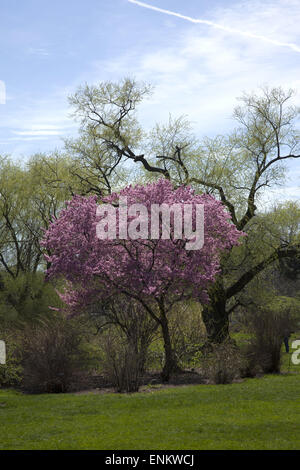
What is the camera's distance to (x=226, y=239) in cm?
1567

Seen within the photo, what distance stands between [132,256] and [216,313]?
6998 mm

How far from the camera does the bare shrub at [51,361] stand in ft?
44.4

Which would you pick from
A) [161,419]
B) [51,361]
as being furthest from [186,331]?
[161,419]

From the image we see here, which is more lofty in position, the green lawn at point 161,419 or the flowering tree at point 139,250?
the flowering tree at point 139,250

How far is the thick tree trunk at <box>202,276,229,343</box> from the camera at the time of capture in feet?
59.7

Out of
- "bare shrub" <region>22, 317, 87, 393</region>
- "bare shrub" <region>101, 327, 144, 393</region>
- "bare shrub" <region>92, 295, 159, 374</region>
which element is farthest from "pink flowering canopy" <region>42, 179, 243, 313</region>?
"bare shrub" <region>101, 327, 144, 393</region>

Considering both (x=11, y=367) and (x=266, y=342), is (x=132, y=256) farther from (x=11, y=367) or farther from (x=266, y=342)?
(x=266, y=342)

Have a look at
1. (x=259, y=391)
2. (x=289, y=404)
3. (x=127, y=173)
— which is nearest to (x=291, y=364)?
(x=259, y=391)

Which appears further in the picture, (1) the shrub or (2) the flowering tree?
(1) the shrub

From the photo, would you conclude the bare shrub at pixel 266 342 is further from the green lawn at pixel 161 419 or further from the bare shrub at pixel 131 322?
the bare shrub at pixel 131 322

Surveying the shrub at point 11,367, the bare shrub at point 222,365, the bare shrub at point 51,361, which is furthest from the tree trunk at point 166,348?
the shrub at point 11,367

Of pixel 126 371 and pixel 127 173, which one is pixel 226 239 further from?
pixel 127 173

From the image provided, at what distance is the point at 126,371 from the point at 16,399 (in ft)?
8.32

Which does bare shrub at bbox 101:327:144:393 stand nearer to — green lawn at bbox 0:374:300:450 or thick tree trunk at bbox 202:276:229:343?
green lawn at bbox 0:374:300:450
